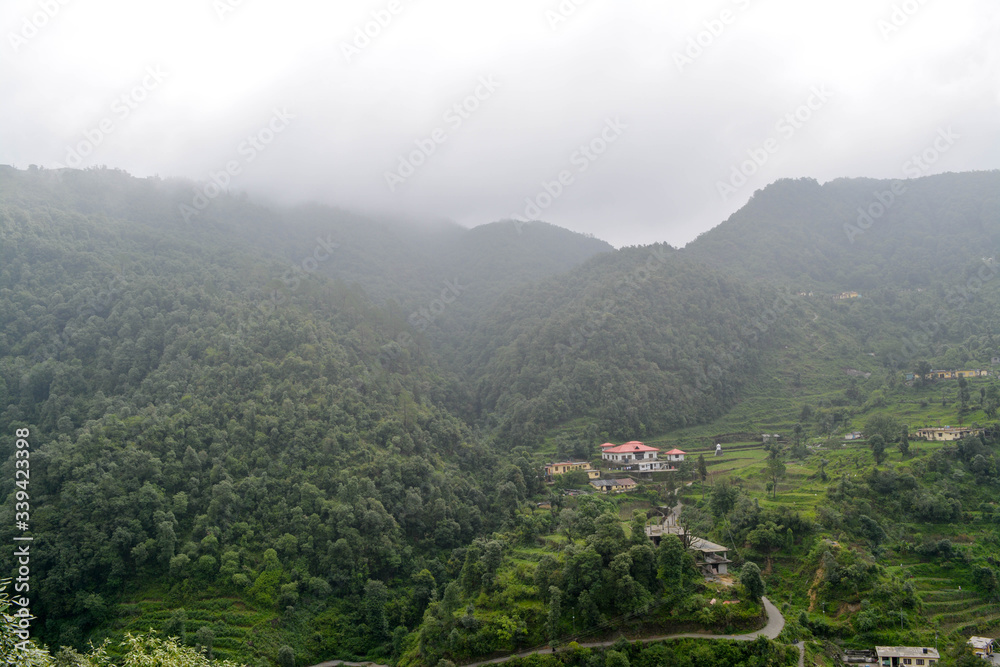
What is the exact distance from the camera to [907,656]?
2583cm

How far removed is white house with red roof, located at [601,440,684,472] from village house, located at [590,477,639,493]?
3328mm

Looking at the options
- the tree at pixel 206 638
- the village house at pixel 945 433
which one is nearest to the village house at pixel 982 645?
the village house at pixel 945 433

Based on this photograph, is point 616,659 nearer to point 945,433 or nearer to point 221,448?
point 221,448

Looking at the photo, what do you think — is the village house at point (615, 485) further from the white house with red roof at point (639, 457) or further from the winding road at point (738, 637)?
the winding road at point (738, 637)

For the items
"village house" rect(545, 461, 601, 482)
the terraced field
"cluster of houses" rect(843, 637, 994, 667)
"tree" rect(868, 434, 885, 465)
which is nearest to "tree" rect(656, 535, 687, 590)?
"cluster of houses" rect(843, 637, 994, 667)

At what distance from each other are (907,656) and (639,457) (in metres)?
29.4

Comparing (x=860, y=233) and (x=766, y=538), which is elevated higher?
(x=860, y=233)

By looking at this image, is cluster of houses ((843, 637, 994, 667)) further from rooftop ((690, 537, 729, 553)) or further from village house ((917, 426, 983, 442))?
village house ((917, 426, 983, 442))

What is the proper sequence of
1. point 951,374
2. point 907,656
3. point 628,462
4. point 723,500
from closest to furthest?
point 907,656 → point 723,500 → point 628,462 → point 951,374

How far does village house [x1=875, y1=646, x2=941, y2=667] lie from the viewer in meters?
25.7

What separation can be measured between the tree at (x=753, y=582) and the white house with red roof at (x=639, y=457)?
2459 cm

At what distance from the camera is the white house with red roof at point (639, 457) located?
5372cm

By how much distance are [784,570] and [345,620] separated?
2491 centimetres

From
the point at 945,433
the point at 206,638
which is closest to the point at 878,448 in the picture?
the point at 945,433
